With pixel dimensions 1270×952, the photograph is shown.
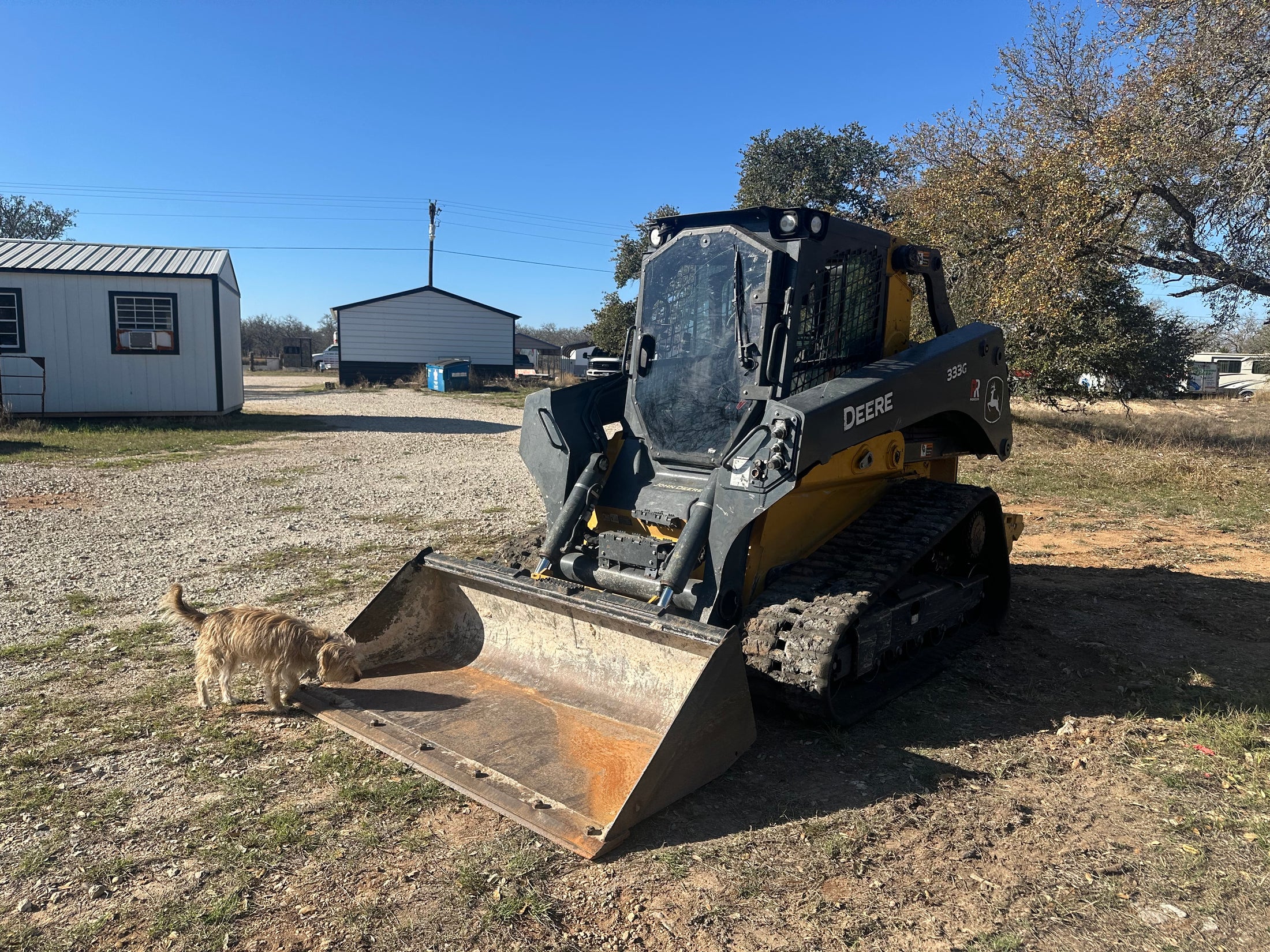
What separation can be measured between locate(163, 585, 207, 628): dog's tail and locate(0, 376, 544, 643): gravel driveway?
1415 millimetres

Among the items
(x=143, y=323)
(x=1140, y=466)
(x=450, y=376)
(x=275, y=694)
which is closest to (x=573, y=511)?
(x=275, y=694)

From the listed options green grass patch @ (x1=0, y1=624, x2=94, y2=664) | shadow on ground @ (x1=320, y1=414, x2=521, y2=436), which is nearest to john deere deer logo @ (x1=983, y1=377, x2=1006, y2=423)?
green grass patch @ (x1=0, y1=624, x2=94, y2=664)

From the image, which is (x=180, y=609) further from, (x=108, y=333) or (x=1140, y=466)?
(x=108, y=333)

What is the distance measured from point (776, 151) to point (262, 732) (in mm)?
33705

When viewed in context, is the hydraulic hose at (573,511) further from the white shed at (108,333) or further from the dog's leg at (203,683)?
the white shed at (108,333)

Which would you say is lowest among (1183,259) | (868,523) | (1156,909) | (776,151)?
(1156,909)

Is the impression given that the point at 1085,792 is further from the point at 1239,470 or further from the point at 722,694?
the point at 1239,470

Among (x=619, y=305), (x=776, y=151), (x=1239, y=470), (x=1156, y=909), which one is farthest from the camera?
(x=619, y=305)

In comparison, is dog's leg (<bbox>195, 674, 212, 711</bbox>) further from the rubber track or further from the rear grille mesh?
the rear grille mesh

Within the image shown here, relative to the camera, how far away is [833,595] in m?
4.20

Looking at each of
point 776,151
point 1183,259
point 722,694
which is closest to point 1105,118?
point 1183,259

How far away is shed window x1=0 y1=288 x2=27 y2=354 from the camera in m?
17.9

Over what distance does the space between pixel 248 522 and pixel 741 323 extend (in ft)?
21.4

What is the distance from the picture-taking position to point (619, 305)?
38125mm
